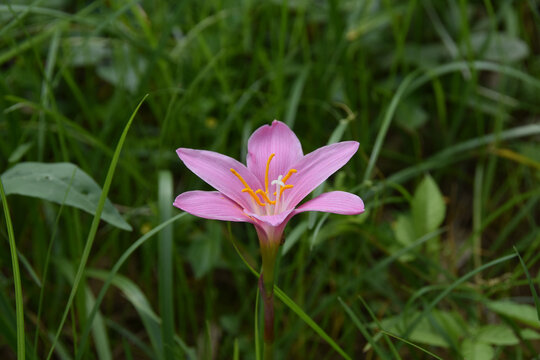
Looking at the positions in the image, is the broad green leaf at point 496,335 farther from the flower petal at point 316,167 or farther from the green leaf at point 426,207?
the flower petal at point 316,167

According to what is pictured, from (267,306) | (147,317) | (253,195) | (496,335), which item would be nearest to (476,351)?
(496,335)

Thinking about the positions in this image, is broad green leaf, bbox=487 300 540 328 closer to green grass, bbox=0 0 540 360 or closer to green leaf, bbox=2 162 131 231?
green grass, bbox=0 0 540 360

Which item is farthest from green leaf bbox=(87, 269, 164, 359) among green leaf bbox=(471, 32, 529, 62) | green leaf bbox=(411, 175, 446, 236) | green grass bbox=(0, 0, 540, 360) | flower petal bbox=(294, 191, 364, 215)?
green leaf bbox=(471, 32, 529, 62)

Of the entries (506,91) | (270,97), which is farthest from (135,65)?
(506,91)

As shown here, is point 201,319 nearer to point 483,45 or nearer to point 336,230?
point 336,230

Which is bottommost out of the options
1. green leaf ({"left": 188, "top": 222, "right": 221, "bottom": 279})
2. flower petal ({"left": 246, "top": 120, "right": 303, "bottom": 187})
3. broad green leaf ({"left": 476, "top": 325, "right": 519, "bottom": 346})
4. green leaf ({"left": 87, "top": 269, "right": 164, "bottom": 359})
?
broad green leaf ({"left": 476, "top": 325, "right": 519, "bottom": 346})

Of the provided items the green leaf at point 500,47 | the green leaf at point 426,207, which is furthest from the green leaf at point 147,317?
the green leaf at point 500,47
